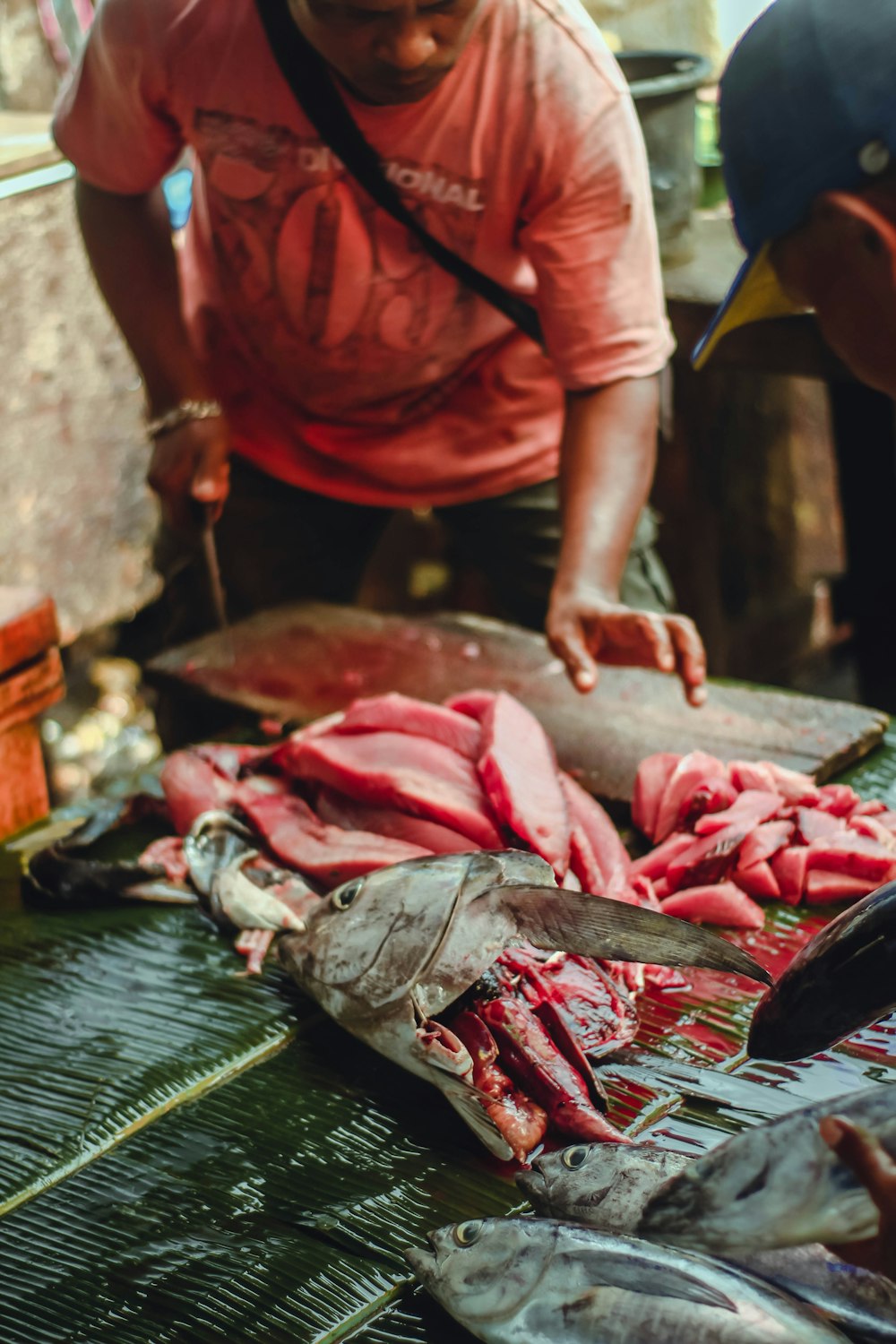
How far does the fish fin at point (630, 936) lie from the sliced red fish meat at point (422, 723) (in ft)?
3.42

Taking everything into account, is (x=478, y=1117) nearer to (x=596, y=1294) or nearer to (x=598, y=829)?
(x=596, y=1294)

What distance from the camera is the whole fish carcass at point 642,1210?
1.73 meters

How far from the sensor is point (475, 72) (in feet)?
10.4

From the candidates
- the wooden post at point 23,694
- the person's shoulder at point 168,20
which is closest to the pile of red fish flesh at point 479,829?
the wooden post at point 23,694

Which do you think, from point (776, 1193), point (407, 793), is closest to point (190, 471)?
point (407, 793)

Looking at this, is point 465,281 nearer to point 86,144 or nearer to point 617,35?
point 86,144

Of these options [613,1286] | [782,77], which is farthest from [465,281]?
[613,1286]

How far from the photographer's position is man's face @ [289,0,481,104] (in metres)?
2.83

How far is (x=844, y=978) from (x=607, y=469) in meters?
1.77

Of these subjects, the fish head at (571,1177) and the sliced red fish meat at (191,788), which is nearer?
the fish head at (571,1177)

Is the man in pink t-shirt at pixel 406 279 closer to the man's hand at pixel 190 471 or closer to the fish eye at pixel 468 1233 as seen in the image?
the man's hand at pixel 190 471

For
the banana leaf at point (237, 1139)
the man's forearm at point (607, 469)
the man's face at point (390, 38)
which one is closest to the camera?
the banana leaf at point (237, 1139)

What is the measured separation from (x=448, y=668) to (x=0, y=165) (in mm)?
3240

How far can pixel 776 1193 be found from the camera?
4.97ft
